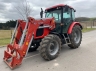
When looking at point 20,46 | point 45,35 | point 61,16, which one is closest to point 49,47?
point 45,35

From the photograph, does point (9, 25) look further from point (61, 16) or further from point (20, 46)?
point (20, 46)

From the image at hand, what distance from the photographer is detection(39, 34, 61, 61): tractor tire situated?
5512mm

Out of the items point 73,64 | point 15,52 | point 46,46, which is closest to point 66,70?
point 73,64

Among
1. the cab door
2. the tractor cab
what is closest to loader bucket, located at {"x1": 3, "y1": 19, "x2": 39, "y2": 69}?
the tractor cab

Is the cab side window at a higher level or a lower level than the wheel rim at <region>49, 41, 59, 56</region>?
higher

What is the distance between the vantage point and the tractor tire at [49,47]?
551 centimetres

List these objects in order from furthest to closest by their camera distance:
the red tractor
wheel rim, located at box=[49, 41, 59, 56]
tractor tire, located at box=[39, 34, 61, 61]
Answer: wheel rim, located at box=[49, 41, 59, 56], tractor tire, located at box=[39, 34, 61, 61], the red tractor

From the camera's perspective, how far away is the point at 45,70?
477cm

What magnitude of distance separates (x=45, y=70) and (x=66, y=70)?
737 millimetres

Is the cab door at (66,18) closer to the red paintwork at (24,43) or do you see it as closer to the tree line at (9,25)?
the red paintwork at (24,43)

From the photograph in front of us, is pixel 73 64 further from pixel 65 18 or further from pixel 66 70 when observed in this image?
pixel 65 18

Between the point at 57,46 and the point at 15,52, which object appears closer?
the point at 15,52

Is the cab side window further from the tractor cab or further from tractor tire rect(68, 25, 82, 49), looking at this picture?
tractor tire rect(68, 25, 82, 49)

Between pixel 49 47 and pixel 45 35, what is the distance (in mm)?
822
